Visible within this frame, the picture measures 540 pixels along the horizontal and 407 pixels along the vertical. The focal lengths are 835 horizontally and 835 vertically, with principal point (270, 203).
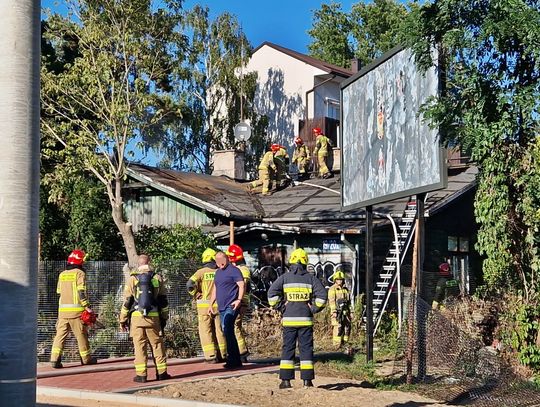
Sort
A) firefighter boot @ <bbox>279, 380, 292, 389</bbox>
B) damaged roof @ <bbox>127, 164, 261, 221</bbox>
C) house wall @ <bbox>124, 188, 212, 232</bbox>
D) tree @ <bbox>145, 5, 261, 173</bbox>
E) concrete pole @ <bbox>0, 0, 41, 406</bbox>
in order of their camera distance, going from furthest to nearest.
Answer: tree @ <bbox>145, 5, 261, 173</bbox>
house wall @ <bbox>124, 188, 212, 232</bbox>
damaged roof @ <bbox>127, 164, 261, 221</bbox>
firefighter boot @ <bbox>279, 380, 292, 389</bbox>
concrete pole @ <bbox>0, 0, 41, 406</bbox>

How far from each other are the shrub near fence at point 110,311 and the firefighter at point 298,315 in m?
4.77

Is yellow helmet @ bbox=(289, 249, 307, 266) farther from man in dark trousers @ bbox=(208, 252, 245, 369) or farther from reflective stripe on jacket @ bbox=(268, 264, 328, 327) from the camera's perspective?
man in dark trousers @ bbox=(208, 252, 245, 369)

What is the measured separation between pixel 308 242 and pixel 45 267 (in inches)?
273

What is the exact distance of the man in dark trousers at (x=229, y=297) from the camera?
13.7 metres

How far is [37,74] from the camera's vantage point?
483cm

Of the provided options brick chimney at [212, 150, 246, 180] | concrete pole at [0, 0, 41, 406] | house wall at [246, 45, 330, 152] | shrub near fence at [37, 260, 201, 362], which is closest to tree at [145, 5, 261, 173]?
house wall at [246, 45, 330, 152]

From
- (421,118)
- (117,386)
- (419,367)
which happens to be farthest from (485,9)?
(117,386)

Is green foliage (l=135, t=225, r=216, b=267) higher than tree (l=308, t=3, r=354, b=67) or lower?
lower

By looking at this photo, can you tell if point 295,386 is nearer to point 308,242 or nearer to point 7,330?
point 7,330

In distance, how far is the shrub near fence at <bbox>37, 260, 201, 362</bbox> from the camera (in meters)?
16.1

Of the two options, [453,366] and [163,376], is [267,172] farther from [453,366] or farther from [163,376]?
[453,366]

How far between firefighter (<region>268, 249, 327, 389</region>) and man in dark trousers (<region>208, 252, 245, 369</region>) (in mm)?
1950

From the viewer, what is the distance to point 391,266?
18.4 metres

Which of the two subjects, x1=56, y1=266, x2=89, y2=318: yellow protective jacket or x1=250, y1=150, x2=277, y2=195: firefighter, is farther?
x1=250, y1=150, x2=277, y2=195: firefighter
